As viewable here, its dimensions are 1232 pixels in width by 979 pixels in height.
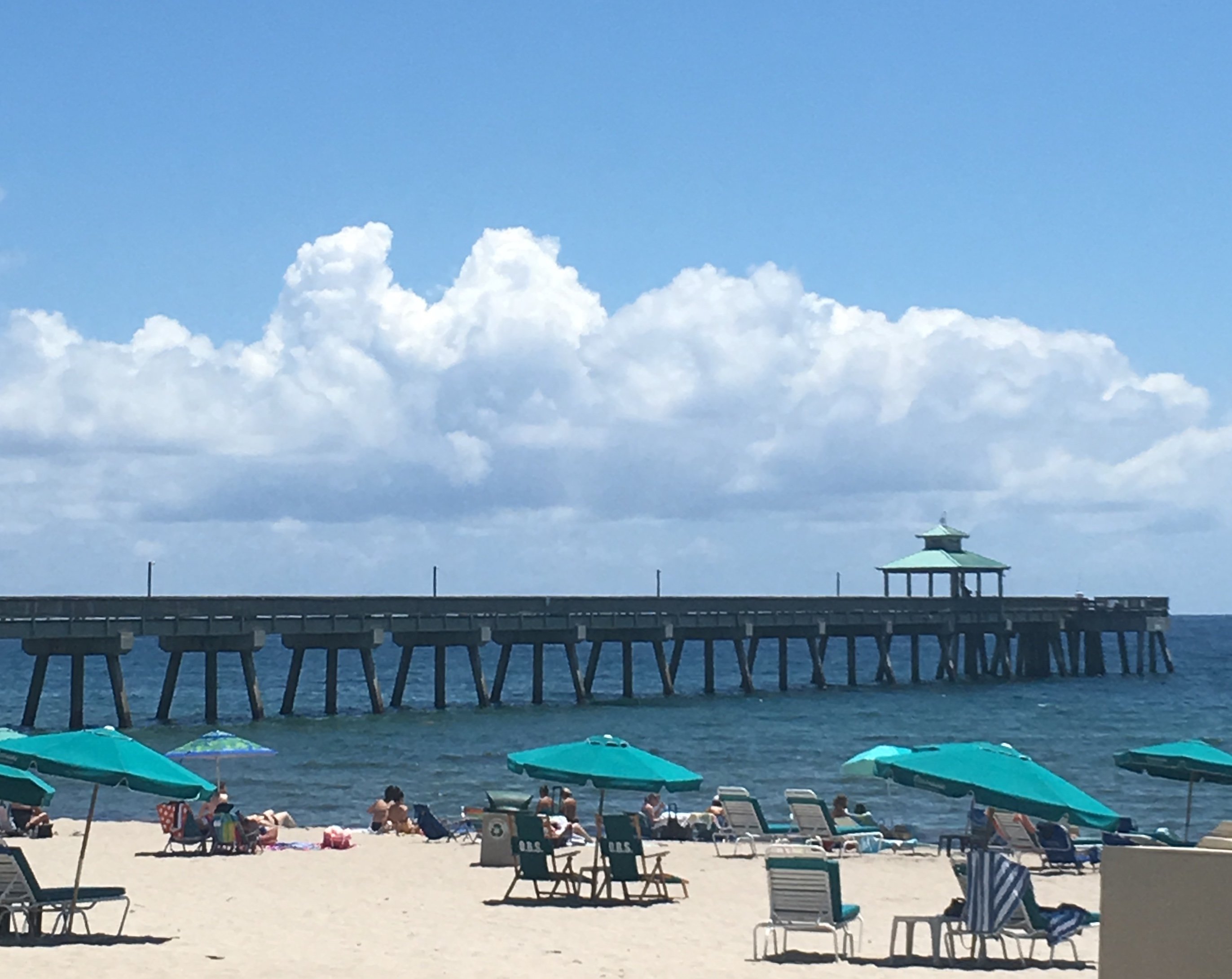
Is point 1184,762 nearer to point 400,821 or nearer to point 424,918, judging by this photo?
point 424,918

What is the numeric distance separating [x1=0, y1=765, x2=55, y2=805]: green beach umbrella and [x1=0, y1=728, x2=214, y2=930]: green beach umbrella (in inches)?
4.5

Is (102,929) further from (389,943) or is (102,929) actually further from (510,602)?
(510,602)

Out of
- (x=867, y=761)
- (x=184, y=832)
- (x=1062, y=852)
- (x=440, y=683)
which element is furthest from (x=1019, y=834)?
(x=440, y=683)

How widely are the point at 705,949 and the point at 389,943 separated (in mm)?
2268

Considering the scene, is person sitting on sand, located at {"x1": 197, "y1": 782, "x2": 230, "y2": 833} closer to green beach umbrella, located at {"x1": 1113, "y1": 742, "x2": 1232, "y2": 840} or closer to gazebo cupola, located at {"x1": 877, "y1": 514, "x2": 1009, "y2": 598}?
green beach umbrella, located at {"x1": 1113, "y1": 742, "x2": 1232, "y2": 840}

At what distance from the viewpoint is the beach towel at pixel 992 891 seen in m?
11.7

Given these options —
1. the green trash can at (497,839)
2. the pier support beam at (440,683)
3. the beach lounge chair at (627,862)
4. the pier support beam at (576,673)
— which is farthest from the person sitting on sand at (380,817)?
the pier support beam at (576,673)

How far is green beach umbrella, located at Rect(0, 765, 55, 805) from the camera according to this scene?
41.4ft

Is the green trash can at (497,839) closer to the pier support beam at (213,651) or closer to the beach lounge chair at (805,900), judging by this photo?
the beach lounge chair at (805,900)

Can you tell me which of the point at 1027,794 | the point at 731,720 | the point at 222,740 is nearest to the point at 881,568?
the point at 731,720

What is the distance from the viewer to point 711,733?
135ft

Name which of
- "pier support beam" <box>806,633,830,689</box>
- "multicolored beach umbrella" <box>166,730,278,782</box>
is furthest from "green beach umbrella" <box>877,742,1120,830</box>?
"pier support beam" <box>806,633,830,689</box>

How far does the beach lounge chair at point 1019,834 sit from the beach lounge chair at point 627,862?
14.9 ft

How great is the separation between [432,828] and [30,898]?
8136mm
